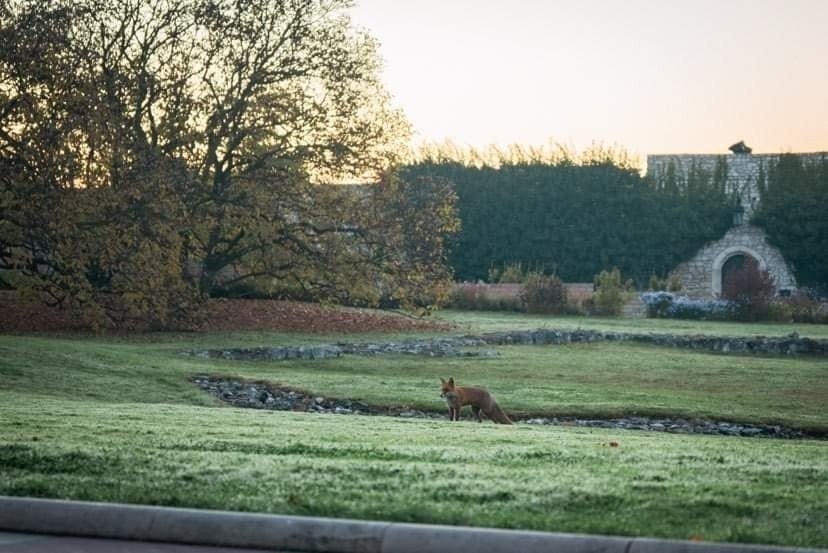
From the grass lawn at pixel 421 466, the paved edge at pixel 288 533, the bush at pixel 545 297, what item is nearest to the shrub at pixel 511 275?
the bush at pixel 545 297

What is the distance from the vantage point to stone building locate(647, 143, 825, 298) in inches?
2183

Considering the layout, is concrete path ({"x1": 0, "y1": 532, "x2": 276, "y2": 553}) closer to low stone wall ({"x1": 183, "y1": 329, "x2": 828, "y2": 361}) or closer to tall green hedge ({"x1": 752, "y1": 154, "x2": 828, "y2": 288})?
low stone wall ({"x1": 183, "y1": 329, "x2": 828, "y2": 361})

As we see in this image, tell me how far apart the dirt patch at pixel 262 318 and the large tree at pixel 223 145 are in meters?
0.83

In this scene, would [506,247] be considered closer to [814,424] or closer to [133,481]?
Answer: [814,424]

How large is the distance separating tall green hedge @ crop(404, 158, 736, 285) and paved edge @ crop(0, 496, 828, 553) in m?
47.7

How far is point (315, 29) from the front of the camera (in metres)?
37.1

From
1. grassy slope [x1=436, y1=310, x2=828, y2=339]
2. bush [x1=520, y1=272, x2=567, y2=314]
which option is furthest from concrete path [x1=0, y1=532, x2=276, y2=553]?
bush [x1=520, y1=272, x2=567, y2=314]

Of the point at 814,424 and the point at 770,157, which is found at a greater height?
the point at 770,157

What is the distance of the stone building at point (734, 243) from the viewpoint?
5544cm

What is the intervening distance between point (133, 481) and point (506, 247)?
159ft

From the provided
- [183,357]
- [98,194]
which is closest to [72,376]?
[183,357]

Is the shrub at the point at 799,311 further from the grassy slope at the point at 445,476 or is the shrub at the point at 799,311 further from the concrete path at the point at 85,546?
the concrete path at the point at 85,546

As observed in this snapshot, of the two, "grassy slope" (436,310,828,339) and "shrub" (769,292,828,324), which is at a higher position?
"shrub" (769,292,828,324)

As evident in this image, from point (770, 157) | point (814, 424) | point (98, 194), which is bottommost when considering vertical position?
point (814, 424)
